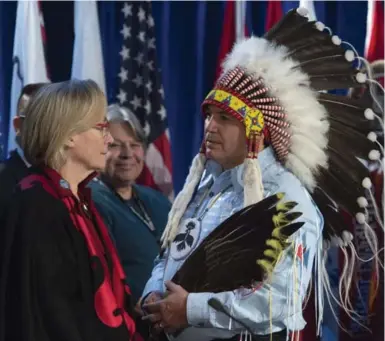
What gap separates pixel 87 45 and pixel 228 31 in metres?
0.75

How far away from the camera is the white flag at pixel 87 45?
3592mm

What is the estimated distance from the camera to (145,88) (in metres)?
3.68

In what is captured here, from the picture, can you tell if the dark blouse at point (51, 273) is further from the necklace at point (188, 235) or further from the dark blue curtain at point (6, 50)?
the dark blue curtain at point (6, 50)

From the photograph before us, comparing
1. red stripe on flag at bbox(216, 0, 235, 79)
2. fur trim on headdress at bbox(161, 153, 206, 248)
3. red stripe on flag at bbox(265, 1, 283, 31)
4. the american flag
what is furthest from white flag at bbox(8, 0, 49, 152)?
fur trim on headdress at bbox(161, 153, 206, 248)

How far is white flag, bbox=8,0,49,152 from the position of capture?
140 inches

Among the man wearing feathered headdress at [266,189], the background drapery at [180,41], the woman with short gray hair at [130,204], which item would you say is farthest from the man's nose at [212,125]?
the background drapery at [180,41]

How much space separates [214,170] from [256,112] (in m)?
0.28

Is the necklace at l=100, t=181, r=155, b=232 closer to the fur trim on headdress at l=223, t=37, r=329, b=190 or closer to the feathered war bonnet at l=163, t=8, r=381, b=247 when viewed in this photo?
the feathered war bonnet at l=163, t=8, r=381, b=247

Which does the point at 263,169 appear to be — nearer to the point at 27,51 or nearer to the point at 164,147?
the point at 164,147

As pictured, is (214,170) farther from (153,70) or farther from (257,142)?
(153,70)

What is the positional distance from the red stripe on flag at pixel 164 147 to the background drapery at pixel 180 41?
209 mm

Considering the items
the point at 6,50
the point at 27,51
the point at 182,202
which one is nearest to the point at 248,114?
the point at 182,202

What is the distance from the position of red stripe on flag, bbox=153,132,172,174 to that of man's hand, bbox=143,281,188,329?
1678 mm

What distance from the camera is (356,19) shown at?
12.5 feet
